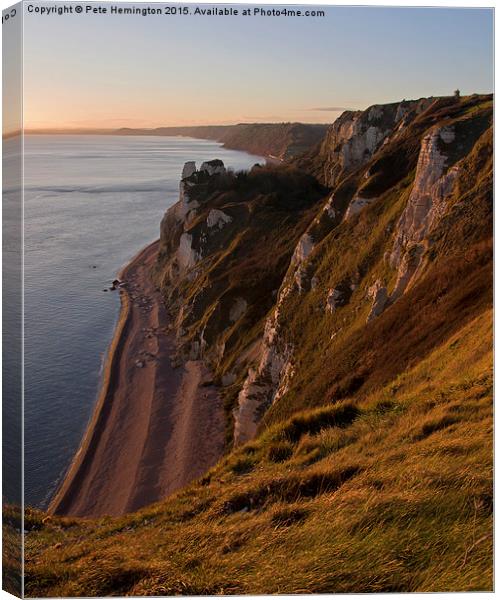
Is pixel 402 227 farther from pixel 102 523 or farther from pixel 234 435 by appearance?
pixel 102 523

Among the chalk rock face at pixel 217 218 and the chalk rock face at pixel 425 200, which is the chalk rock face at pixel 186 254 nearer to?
the chalk rock face at pixel 217 218

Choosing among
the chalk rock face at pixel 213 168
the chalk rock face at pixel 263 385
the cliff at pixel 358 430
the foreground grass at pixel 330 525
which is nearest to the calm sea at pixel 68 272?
the foreground grass at pixel 330 525

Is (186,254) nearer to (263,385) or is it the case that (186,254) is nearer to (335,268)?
(335,268)

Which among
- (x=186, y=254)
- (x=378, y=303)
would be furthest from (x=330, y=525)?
(x=186, y=254)

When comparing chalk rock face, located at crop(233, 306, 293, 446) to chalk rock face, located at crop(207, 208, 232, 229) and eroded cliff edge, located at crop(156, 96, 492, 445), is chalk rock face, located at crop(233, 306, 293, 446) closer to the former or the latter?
eroded cliff edge, located at crop(156, 96, 492, 445)

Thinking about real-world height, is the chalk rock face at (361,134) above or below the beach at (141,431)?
above
